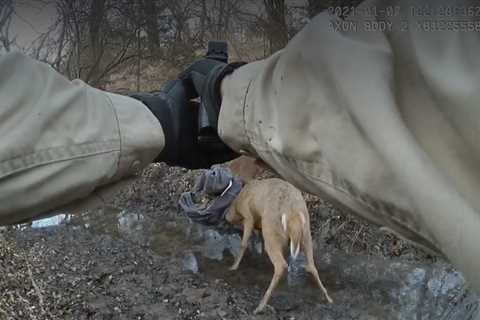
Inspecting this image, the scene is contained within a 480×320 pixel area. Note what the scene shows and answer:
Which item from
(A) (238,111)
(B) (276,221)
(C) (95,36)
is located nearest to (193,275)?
(B) (276,221)

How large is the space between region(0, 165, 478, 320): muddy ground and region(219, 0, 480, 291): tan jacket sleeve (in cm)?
229

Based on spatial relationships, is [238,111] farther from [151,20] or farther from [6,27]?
[151,20]

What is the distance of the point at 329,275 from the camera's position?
4023mm

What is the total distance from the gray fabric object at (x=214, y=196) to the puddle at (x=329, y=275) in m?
0.32

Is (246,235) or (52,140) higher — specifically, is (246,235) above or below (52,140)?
below

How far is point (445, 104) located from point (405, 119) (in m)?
0.05

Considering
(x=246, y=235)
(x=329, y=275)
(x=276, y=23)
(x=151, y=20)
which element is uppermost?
(x=276, y=23)

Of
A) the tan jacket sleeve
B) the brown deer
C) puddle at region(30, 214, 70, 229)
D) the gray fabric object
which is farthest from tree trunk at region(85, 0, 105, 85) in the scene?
the tan jacket sleeve

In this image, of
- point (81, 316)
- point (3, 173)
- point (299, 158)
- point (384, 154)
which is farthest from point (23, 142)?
point (81, 316)

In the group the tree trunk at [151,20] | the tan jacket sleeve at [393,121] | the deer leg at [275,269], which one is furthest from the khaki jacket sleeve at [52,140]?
the tree trunk at [151,20]

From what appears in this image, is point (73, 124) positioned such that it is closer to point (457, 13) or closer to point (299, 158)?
point (299, 158)

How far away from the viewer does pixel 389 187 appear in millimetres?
608

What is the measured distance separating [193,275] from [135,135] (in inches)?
126

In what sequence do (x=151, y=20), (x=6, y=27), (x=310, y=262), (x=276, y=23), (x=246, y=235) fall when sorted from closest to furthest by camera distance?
(x=276, y=23) → (x=310, y=262) → (x=6, y=27) → (x=246, y=235) → (x=151, y=20)
